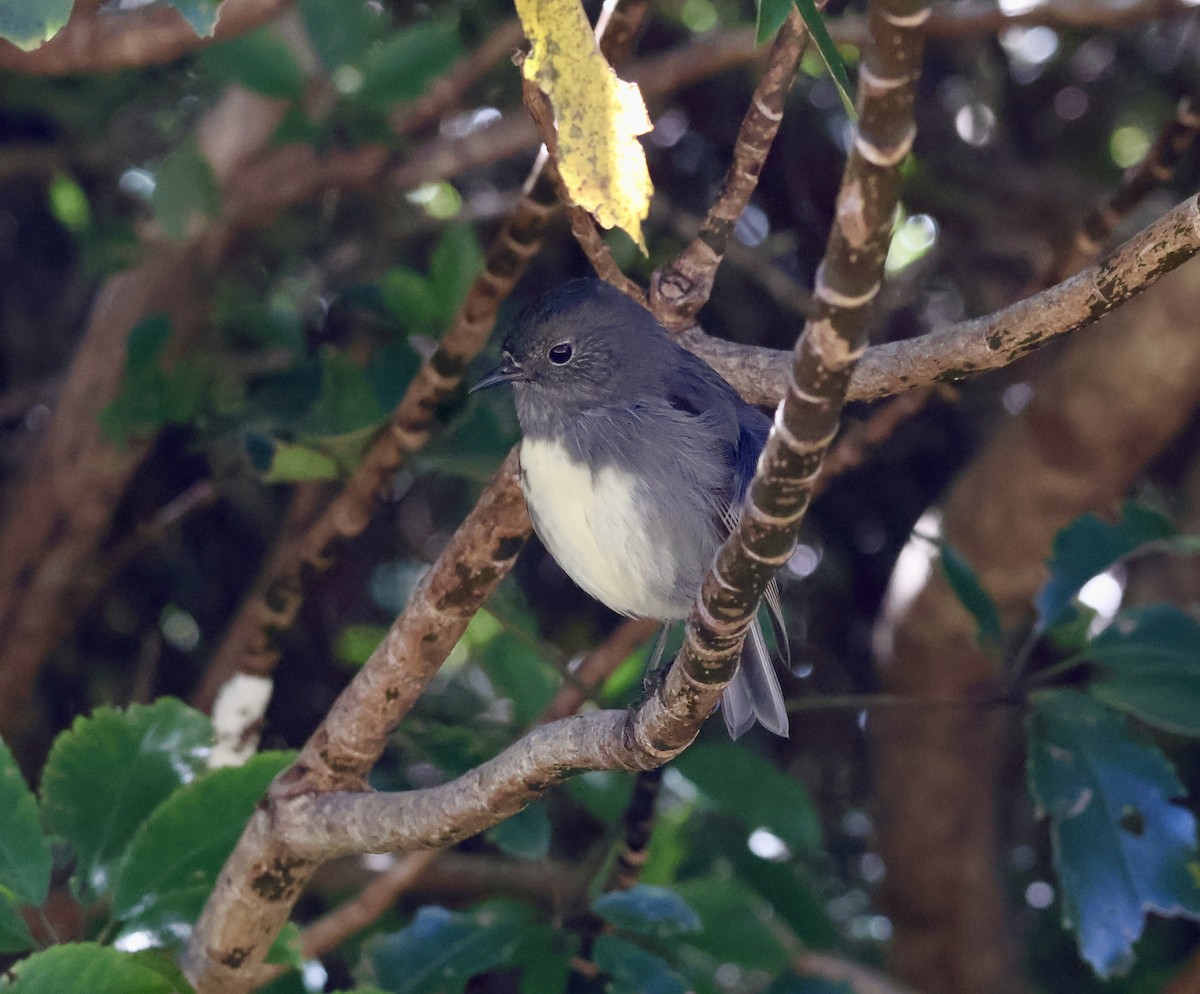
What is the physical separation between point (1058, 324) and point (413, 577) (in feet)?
6.18

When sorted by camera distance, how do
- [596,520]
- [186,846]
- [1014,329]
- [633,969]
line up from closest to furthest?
[1014,329], [186,846], [596,520], [633,969]

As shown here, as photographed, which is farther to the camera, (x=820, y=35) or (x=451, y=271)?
(x=451, y=271)

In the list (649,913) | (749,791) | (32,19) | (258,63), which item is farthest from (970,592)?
(32,19)

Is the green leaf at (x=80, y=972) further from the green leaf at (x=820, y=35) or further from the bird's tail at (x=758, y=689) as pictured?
the green leaf at (x=820, y=35)

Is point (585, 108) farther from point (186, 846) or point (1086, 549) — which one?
point (1086, 549)

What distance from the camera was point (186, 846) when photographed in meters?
2.14

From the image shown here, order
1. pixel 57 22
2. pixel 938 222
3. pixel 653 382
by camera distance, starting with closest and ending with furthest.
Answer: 1. pixel 57 22
2. pixel 653 382
3. pixel 938 222

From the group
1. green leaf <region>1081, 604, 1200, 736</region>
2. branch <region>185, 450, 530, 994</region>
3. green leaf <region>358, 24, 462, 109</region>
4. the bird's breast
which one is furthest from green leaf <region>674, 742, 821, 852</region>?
green leaf <region>358, 24, 462, 109</region>

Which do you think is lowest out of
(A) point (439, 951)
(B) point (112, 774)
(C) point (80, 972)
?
(A) point (439, 951)

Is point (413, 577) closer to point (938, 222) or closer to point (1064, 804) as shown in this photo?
point (1064, 804)

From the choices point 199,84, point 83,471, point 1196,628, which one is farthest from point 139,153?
point 1196,628

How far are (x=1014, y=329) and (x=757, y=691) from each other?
745 mm

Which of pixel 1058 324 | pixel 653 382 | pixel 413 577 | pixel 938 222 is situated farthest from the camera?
pixel 938 222

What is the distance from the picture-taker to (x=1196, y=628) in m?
2.73
